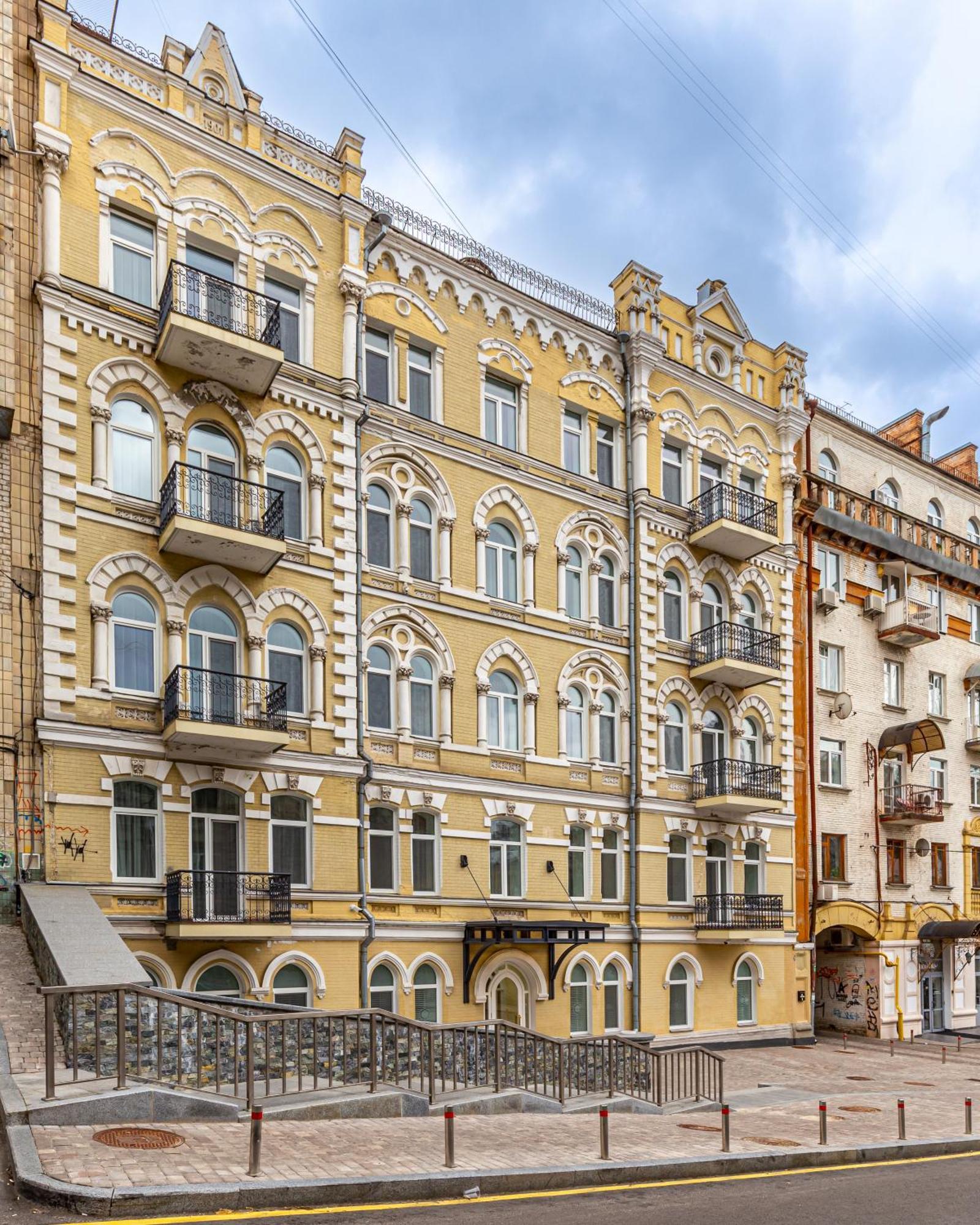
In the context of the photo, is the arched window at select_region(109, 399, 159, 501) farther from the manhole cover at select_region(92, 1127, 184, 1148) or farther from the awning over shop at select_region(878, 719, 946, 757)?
the awning over shop at select_region(878, 719, 946, 757)

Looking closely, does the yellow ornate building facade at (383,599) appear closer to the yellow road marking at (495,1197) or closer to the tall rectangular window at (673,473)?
the tall rectangular window at (673,473)

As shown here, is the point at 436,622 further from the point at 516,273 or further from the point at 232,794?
the point at 516,273

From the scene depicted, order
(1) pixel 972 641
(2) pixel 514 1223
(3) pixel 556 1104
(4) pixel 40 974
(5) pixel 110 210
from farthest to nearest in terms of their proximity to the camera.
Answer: (1) pixel 972 641
(5) pixel 110 210
(3) pixel 556 1104
(4) pixel 40 974
(2) pixel 514 1223

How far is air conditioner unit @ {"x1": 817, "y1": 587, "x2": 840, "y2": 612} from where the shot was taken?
34250mm

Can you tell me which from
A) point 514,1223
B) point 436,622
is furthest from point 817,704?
point 514,1223

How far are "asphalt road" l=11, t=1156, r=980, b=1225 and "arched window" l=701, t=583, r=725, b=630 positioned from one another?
58.3 ft

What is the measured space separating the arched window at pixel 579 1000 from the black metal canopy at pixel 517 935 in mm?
1352

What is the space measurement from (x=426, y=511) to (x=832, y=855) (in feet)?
55.4

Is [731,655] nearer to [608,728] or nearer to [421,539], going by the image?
[608,728]

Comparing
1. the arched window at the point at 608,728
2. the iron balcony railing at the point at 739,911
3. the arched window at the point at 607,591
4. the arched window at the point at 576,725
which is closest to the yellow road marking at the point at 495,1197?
the iron balcony railing at the point at 739,911

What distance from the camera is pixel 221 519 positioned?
2130 cm

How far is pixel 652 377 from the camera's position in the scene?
3014 centimetres

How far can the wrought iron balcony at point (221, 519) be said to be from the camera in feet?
66.2

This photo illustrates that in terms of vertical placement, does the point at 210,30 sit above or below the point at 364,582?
above
